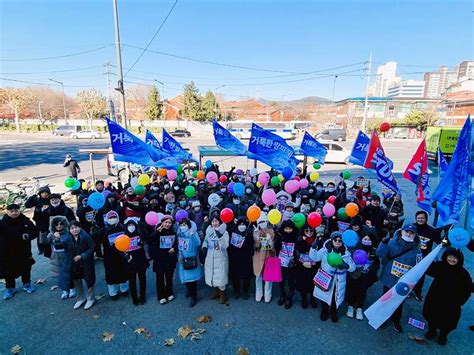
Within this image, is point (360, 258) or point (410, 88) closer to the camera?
point (360, 258)

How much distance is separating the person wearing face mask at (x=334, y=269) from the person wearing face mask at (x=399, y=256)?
1.83ft

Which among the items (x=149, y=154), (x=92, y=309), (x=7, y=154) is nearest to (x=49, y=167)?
(x=7, y=154)

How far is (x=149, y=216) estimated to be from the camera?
4219 mm

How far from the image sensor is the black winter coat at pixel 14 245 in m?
4.29

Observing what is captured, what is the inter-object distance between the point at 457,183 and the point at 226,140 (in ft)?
21.2

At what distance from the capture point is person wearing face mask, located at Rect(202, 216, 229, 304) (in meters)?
4.22

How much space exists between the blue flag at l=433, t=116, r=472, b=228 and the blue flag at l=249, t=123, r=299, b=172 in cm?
374

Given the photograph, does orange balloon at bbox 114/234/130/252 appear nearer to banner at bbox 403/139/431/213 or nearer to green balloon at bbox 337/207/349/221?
green balloon at bbox 337/207/349/221

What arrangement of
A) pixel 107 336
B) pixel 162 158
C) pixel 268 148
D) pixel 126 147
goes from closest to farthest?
1. pixel 107 336
2. pixel 126 147
3. pixel 268 148
4. pixel 162 158

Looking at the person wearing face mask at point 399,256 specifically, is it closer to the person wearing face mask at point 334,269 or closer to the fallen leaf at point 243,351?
the person wearing face mask at point 334,269

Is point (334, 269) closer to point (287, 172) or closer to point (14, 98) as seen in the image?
point (287, 172)

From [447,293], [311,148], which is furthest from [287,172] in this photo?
[447,293]

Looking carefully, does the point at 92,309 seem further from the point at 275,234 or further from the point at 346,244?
the point at 346,244

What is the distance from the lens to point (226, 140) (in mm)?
9273
